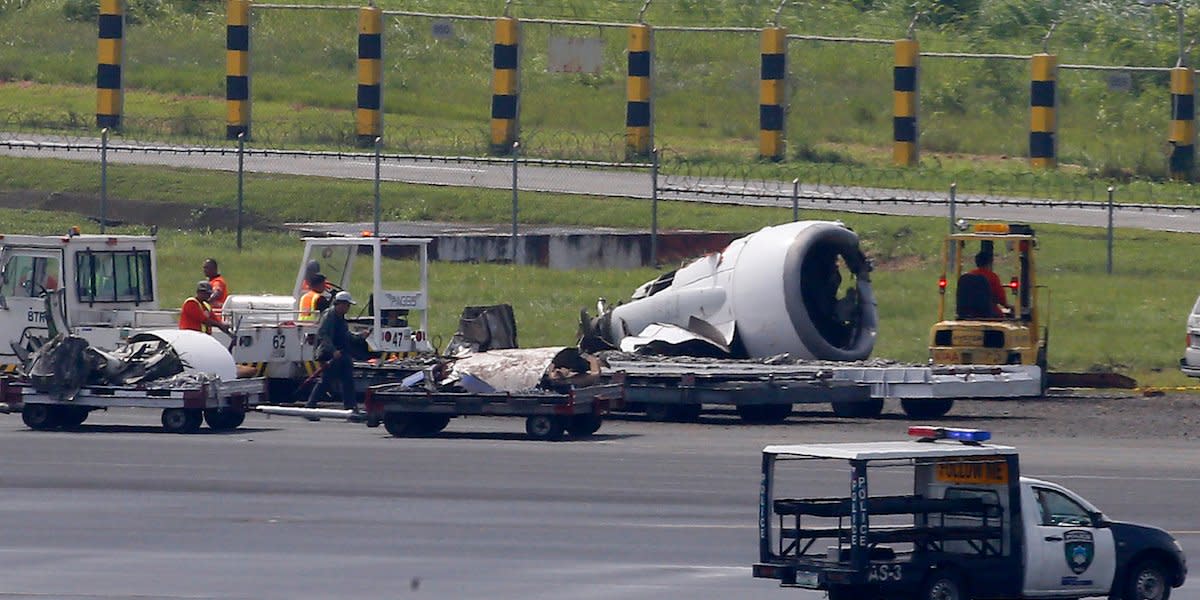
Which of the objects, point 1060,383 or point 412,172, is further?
point 412,172

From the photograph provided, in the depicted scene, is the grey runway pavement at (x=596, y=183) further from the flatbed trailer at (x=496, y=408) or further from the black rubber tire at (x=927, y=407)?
the flatbed trailer at (x=496, y=408)

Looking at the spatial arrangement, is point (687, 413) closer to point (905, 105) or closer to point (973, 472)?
point (973, 472)

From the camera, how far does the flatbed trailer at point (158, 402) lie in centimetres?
2136

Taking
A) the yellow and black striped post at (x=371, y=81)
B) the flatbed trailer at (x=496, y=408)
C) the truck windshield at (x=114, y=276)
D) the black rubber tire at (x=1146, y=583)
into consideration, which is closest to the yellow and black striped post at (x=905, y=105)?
the yellow and black striped post at (x=371, y=81)

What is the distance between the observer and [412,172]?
133 ft

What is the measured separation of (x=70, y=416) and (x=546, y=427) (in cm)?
505

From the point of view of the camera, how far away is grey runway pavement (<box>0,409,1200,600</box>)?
13.2 m

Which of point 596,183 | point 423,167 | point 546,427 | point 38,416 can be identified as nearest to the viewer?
point 546,427

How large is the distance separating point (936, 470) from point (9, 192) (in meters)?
28.0

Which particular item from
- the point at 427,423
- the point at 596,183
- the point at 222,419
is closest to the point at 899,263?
the point at 596,183

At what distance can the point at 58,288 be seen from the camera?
23.6 metres

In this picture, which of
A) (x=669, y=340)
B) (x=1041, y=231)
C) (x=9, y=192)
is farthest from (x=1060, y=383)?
(x=9, y=192)

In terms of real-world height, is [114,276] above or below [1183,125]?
below

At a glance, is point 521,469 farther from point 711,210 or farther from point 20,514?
point 711,210
